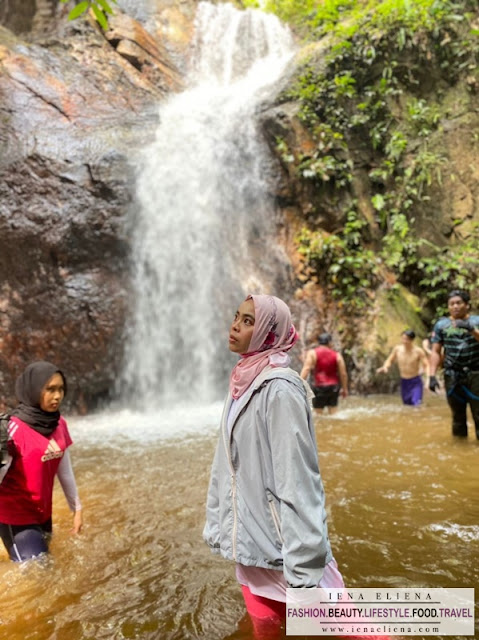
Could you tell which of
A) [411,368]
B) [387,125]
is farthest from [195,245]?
[387,125]

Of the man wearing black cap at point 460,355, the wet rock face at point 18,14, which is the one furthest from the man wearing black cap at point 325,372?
the wet rock face at point 18,14

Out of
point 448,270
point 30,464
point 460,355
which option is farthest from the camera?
point 448,270

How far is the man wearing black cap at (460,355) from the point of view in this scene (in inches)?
213

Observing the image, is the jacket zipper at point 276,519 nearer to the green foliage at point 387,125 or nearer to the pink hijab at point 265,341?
the pink hijab at point 265,341

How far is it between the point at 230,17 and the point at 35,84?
1057 cm

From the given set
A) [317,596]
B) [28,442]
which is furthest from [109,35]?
[317,596]

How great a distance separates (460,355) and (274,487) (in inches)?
181

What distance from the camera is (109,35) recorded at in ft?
47.3

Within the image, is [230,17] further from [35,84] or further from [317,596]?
[317,596]

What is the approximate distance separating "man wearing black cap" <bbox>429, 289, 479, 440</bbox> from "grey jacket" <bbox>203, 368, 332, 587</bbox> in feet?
13.5

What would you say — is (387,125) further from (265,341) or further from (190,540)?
(265,341)

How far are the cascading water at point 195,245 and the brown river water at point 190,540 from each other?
3657 millimetres

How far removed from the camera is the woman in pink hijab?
1.72 metres

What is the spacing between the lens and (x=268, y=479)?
6.12 ft
